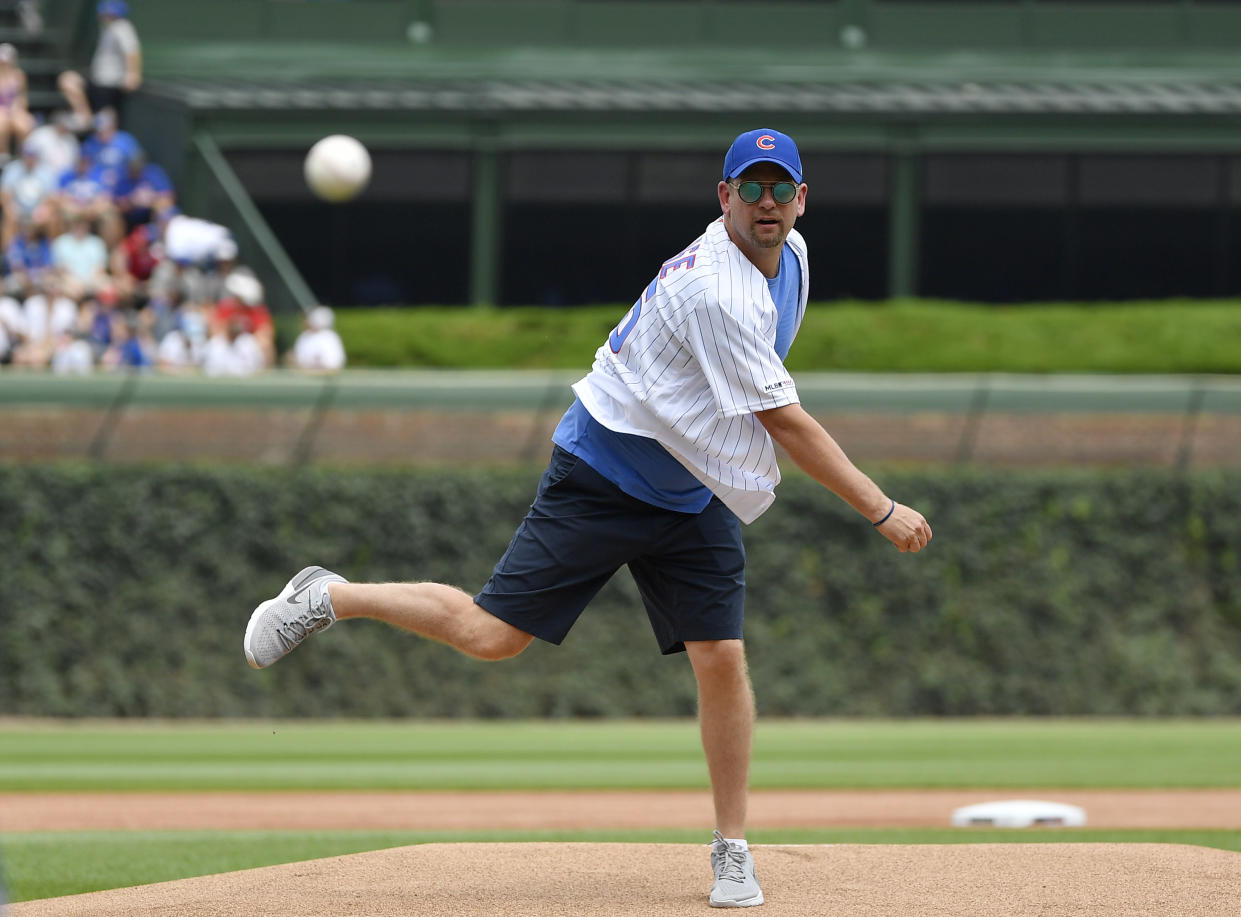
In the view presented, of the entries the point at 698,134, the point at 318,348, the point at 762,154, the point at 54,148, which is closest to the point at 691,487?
the point at 762,154

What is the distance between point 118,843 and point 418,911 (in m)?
3.40

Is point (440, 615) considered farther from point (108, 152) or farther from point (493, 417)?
point (108, 152)

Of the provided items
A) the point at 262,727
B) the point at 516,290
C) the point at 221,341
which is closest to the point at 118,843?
the point at 262,727

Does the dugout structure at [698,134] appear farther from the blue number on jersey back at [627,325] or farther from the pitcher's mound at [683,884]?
the blue number on jersey back at [627,325]

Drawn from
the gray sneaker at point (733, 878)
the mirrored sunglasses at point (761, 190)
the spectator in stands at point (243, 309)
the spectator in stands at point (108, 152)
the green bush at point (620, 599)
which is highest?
the mirrored sunglasses at point (761, 190)

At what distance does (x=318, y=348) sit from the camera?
16.8 m

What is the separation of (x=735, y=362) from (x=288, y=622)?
1.61m

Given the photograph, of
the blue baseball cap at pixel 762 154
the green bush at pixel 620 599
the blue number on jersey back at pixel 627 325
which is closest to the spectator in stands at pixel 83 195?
the green bush at pixel 620 599

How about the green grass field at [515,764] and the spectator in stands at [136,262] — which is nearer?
the green grass field at [515,764]

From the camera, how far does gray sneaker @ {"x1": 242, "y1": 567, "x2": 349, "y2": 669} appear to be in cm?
540

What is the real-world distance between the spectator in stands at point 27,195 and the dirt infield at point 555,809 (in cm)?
804

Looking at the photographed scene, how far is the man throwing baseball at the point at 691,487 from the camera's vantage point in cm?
501

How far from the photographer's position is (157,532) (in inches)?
615

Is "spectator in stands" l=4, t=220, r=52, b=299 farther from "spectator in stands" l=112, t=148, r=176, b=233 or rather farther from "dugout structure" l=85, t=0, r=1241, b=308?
"dugout structure" l=85, t=0, r=1241, b=308
